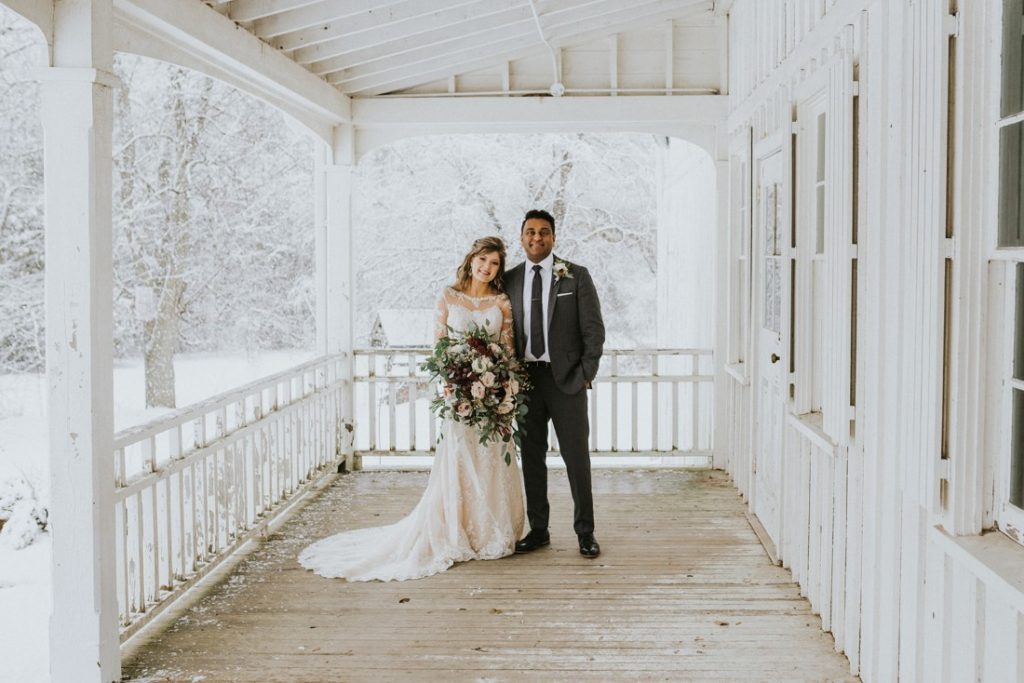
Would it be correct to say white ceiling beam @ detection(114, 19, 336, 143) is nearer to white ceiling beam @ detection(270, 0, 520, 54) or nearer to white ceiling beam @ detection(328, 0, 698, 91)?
white ceiling beam @ detection(270, 0, 520, 54)

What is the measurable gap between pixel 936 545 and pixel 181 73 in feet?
39.0

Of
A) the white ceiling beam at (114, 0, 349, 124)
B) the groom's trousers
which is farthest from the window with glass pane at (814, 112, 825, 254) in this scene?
the white ceiling beam at (114, 0, 349, 124)

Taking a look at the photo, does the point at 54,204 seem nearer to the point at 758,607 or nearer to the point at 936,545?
the point at 936,545

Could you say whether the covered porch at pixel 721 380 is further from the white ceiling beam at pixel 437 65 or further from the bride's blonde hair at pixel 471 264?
the bride's blonde hair at pixel 471 264

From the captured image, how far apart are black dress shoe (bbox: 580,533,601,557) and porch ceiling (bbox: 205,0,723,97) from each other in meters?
3.09

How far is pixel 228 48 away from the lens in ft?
15.9

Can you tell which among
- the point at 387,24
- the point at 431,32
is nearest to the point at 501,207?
the point at 431,32

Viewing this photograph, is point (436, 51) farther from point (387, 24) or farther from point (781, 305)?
point (781, 305)

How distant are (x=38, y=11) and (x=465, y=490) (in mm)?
3047

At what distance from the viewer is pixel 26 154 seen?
35.3ft

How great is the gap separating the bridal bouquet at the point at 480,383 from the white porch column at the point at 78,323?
1.92 meters

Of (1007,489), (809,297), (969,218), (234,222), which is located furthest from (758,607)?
(234,222)

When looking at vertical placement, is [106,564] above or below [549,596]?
above

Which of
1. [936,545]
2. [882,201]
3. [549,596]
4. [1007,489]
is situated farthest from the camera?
[549,596]
